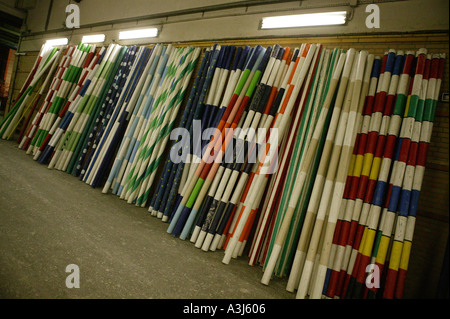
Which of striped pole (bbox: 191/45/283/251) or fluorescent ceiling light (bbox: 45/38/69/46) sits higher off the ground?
fluorescent ceiling light (bbox: 45/38/69/46)

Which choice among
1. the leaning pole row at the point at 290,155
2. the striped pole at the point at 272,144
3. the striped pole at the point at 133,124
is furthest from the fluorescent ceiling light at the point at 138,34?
the striped pole at the point at 272,144

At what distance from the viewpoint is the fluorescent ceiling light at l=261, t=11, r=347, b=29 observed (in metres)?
2.76

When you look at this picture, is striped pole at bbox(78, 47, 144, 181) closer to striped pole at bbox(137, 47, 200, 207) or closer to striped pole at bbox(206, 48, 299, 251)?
striped pole at bbox(137, 47, 200, 207)

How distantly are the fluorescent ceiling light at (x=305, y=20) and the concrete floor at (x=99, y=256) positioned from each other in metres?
3.05

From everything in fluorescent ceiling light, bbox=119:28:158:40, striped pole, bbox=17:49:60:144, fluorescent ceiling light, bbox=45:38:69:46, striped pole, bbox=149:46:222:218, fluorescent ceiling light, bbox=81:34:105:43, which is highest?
fluorescent ceiling light, bbox=45:38:69:46

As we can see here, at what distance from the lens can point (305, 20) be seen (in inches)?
116

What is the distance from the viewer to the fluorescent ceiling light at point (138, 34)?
4453 millimetres

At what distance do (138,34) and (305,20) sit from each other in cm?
344

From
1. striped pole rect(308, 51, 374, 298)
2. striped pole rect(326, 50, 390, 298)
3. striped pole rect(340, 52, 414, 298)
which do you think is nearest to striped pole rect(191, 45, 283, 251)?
striped pole rect(308, 51, 374, 298)

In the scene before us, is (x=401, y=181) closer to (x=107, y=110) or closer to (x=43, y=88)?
(x=107, y=110)

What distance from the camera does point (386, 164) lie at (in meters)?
2.12

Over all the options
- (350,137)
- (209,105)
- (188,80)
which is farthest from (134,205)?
(350,137)

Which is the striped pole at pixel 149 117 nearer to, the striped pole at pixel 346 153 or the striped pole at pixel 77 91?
the striped pole at pixel 77 91

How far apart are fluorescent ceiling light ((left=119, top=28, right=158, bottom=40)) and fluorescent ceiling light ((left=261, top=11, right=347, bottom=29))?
2.35 m
